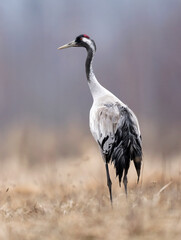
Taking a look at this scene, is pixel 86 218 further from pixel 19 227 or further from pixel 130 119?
pixel 130 119

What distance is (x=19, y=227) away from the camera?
137 inches

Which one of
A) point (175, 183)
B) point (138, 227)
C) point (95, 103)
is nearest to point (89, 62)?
point (95, 103)

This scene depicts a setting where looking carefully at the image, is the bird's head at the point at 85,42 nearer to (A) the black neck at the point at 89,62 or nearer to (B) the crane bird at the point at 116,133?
(A) the black neck at the point at 89,62

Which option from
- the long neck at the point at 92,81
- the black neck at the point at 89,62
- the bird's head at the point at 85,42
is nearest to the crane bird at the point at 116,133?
the long neck at the point at 92,81

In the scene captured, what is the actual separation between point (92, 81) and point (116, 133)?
3.55ft

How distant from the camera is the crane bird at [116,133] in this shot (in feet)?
15.0

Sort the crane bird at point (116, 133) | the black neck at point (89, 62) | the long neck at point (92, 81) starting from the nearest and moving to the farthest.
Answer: the crane bird at point (116, 133)
the long neck at point (92, 81)
the black neck at point (89, 62)

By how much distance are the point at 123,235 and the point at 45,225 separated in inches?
28.8

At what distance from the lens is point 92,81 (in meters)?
5.48

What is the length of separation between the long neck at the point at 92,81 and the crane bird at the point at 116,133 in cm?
12

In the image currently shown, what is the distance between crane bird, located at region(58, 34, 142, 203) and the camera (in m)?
4.58

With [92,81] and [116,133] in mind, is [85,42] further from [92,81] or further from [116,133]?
[116,133]

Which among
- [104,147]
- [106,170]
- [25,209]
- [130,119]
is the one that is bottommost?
[25,209]

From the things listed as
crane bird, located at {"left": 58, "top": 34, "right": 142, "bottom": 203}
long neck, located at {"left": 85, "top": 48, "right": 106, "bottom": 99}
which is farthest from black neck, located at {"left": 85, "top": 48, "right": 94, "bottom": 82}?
crane bird, located at {"left": 58, "top": 34, "right": 142, "bottom": 203}
